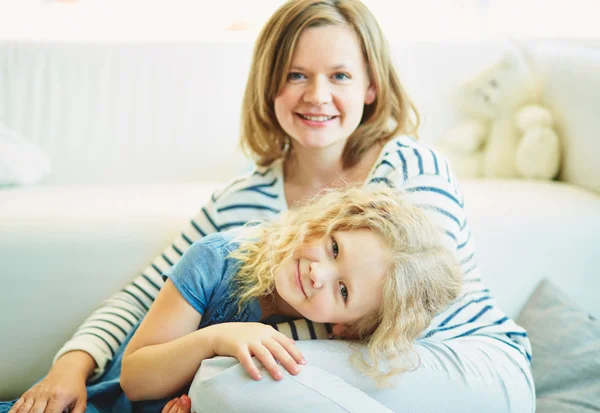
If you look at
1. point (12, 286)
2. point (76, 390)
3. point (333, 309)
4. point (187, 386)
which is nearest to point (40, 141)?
point (12, 286)

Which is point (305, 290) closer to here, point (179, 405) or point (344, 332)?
point (344, 332)

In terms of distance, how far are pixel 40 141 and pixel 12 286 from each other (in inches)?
24.6

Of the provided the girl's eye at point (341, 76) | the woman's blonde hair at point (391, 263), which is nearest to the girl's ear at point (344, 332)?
the woman's blonde hair at point (391, 263)

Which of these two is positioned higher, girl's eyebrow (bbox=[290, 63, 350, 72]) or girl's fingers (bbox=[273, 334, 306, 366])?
girl's eyebrow (bbox=[290, 63, 350, 72])

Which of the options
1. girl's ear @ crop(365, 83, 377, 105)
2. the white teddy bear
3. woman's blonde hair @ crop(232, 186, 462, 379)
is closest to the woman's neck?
girl's ear @ crop(365, 83, 377, 105)

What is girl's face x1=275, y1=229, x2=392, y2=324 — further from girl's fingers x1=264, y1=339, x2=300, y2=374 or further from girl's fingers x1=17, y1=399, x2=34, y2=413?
girl's fingers x1=17, y1=399, x2=34, y2=413

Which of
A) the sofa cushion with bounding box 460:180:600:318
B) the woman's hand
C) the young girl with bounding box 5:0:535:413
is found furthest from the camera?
the sofa cushion with bounding box 460:180:600:318

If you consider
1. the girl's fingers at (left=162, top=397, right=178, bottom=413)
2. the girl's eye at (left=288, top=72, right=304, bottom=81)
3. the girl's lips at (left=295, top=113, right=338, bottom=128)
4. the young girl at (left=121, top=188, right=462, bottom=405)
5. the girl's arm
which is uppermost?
the girl's eye at (left=288, top=72, right=304, bottom=81)

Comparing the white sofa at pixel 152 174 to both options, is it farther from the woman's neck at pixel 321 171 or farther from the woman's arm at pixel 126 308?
the woman's neck at pixel 321 171

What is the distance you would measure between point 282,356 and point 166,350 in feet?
0.67

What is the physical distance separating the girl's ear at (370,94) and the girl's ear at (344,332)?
1.85ft

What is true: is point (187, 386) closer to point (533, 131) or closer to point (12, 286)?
point (12, 286)

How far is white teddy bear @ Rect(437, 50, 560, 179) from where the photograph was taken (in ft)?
6.34

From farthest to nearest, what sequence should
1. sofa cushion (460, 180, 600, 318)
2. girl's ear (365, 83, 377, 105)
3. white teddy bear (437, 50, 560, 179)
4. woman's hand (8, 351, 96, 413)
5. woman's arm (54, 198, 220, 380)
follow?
1. white teddy bear (437, 50, 560, 179)
2. sofa cushion (460, 180, 600, 318)
3. girl's ear (365, 83, 377, 105)
4. woman's arm (54, 198, 220, 380)
5. woman's hand (8, 351, 96, 413)
